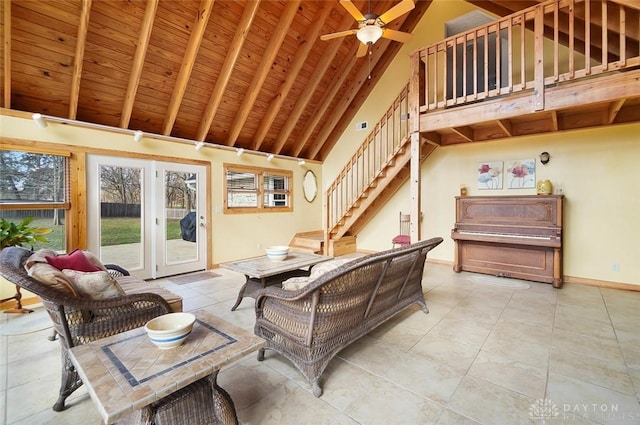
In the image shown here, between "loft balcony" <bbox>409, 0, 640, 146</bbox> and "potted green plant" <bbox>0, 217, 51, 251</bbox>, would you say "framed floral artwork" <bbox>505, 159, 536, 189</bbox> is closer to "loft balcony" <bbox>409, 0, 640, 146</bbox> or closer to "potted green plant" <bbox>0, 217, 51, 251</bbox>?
"loft balcony" <bbox>409, 0, 640, 146</bbox>

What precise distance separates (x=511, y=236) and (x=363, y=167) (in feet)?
9.79

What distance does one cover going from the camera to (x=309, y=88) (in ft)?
19.8

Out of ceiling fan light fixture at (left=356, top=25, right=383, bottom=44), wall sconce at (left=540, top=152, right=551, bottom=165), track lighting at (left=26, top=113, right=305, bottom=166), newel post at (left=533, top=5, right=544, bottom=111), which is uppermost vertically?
ceiling fan light fixture at (left=356, top=25, right=383, bottom=44)

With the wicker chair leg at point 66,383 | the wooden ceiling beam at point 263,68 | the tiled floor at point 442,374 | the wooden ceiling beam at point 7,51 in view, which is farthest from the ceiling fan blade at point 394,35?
the wicker chair leg at point 66,383

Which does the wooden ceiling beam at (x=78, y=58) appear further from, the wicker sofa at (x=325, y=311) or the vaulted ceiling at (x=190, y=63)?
the wicker sofa at (x=325, y=311)

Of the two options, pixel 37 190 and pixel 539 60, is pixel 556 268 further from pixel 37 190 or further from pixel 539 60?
pixel 37 190

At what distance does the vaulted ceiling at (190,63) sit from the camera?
3.55 meters

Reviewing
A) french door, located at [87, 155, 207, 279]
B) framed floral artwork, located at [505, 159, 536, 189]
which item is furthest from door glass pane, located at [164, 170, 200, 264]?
framed floral artwork, located at [505, 159, 536, 189]

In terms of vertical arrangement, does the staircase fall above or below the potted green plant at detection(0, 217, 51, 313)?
above

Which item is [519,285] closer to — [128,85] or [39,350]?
[39,350]

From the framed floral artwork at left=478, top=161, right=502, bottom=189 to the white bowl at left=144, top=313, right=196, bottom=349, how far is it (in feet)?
18.1

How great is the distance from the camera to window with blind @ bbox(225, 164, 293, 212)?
6.12 m

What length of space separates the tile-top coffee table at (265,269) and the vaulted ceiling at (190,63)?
3.10 m

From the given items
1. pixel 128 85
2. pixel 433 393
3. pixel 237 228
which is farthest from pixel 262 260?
pixel 128 85
